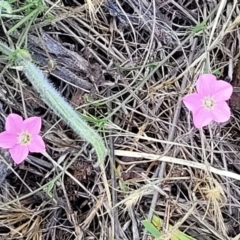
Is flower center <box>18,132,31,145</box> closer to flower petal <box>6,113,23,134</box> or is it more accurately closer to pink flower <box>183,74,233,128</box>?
flower petal <box>6,113,23,134</box>

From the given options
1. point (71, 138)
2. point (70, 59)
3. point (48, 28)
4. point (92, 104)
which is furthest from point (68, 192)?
point (48, 28)

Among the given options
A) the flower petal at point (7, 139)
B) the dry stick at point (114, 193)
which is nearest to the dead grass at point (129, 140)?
the dry stick at point (114, 193)

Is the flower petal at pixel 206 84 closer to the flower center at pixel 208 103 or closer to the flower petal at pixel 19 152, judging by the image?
the flower center at pixel 208 103

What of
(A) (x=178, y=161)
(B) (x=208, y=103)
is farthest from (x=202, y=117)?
(A) (x=178, y=161)

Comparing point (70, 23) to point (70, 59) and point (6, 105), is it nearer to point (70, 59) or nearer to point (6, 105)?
point (70, 59)

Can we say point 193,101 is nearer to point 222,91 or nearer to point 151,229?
point 222,91

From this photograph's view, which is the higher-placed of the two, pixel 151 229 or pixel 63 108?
pixel 63 108
